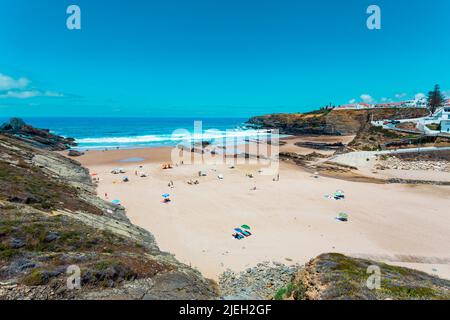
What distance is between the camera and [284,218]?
19.2m

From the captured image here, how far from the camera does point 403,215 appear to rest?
1978 centimetres

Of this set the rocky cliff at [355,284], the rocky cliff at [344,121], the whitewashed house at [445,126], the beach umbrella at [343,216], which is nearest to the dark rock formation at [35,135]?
the beach umbrella at [343,216]

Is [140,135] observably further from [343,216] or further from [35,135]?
[343,216]

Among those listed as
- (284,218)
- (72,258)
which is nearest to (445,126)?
(284,218)

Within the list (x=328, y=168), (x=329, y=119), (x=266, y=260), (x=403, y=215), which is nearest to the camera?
(x=266, y=260)

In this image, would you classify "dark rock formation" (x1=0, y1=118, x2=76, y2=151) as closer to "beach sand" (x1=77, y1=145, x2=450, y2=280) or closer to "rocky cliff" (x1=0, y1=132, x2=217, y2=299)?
"beach sand" (x1=77, y1=145, x2=450, y2=280)

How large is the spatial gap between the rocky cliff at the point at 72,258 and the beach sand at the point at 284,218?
323 cm
